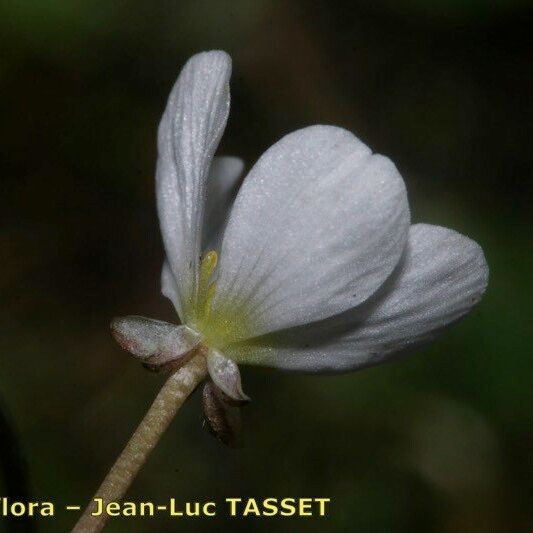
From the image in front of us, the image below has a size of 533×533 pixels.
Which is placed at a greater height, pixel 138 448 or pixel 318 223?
pixel 318 223

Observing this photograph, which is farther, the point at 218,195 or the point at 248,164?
the point at 248,164

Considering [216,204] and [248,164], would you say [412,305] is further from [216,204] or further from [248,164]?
[248,164]

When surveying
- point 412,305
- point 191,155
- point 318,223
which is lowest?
point 412,305

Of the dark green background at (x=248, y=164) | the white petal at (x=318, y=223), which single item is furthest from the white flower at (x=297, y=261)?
the dark green background at (x=248, y=164)

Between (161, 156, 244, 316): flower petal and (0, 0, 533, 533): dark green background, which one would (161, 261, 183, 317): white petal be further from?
(0, 0, 533, 533): dark green background

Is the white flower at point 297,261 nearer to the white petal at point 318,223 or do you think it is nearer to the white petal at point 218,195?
the white petal at point 318,223

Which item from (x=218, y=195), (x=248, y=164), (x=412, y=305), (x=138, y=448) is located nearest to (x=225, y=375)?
(x=138, y=448)

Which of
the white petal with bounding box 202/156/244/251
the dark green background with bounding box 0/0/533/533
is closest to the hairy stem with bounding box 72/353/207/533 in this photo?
the white petal with bounding box 202/156/244/251
